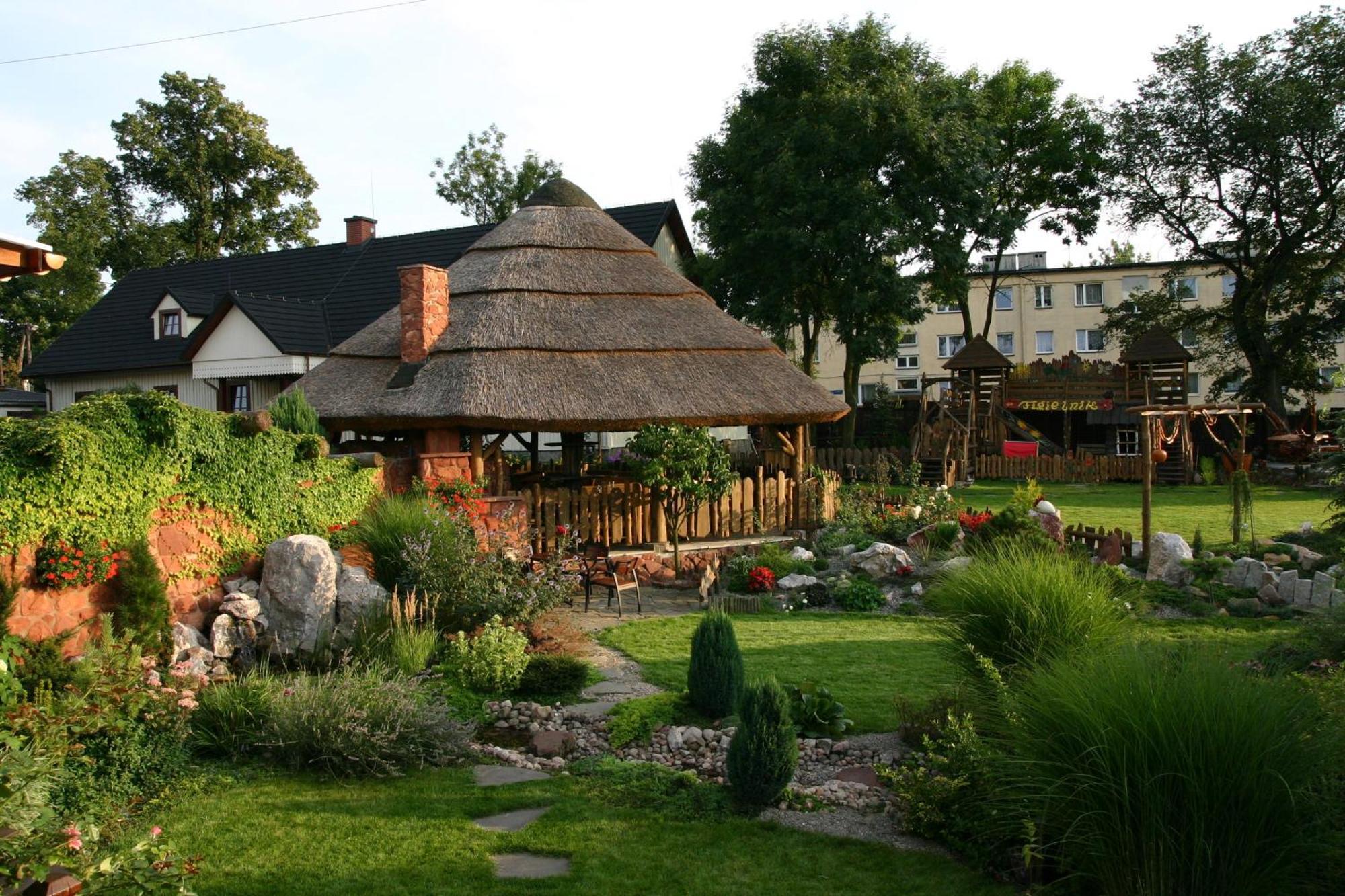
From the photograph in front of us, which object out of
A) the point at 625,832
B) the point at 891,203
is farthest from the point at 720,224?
the point at 625,832

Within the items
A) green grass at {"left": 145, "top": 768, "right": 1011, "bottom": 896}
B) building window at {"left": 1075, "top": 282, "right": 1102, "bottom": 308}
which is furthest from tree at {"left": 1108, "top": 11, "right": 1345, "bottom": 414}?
green grass at {"left": 145, "top": 768, "right": 1011, "bottom": 896}

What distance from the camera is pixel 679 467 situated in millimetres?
13258

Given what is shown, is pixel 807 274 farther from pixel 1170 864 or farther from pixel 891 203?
pixel 1170 864

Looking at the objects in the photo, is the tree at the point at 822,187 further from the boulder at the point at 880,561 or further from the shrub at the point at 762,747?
the shrub at the point at 762,747

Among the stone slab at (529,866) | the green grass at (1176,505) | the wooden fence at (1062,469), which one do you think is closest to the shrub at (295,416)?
the stone slab at (529,866)

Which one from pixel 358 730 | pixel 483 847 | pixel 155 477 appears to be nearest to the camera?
pixel 483 847

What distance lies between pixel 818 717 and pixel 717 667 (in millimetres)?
841

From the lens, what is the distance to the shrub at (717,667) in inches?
291

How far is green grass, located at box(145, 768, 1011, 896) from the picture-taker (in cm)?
493

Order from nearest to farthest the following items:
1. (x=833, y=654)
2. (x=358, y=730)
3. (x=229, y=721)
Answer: (x=358, y=730)
(x=229, y=721)
(x=833, y=654)

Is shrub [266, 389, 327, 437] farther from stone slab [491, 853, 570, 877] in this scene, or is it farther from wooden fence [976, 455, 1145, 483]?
wooden fence [976, 455, 1145, 483]

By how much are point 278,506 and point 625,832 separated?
619 centimetres

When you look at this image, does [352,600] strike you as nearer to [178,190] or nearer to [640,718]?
[640,718]

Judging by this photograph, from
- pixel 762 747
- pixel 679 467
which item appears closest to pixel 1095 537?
pixel 679 467
